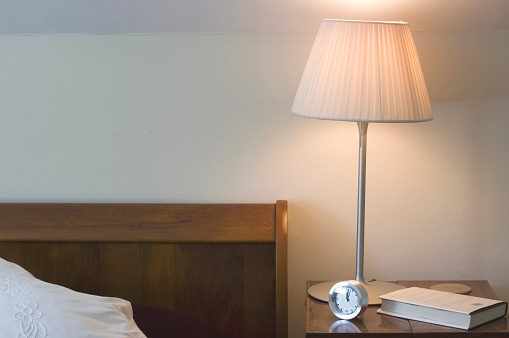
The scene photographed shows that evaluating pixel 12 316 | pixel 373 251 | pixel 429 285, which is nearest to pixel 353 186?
pixel 373 251

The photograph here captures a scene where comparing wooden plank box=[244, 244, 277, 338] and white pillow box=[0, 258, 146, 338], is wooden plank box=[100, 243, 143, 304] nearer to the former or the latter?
wooden plank box=[244, 244, 277, 338]

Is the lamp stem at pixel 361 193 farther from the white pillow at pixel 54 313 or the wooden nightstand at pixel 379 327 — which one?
the white pillow at pixel 54 313

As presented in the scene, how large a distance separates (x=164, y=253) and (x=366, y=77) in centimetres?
74

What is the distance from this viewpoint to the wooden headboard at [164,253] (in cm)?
188

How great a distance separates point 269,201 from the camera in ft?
6.35

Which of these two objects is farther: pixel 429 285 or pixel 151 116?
pixel 151 116

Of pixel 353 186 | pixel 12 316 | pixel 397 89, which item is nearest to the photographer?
pixel 12 316

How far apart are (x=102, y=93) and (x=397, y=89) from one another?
2.69 feet

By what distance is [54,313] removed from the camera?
1352mm

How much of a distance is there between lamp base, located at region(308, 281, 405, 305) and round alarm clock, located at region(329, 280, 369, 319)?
0.10 meters

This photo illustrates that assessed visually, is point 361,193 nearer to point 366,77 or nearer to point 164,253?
point 366,77

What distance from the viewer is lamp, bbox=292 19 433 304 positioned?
5.03 ft

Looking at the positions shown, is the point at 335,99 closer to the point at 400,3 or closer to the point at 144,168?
the point at 400,3

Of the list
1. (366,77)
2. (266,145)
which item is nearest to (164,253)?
(266,145)
